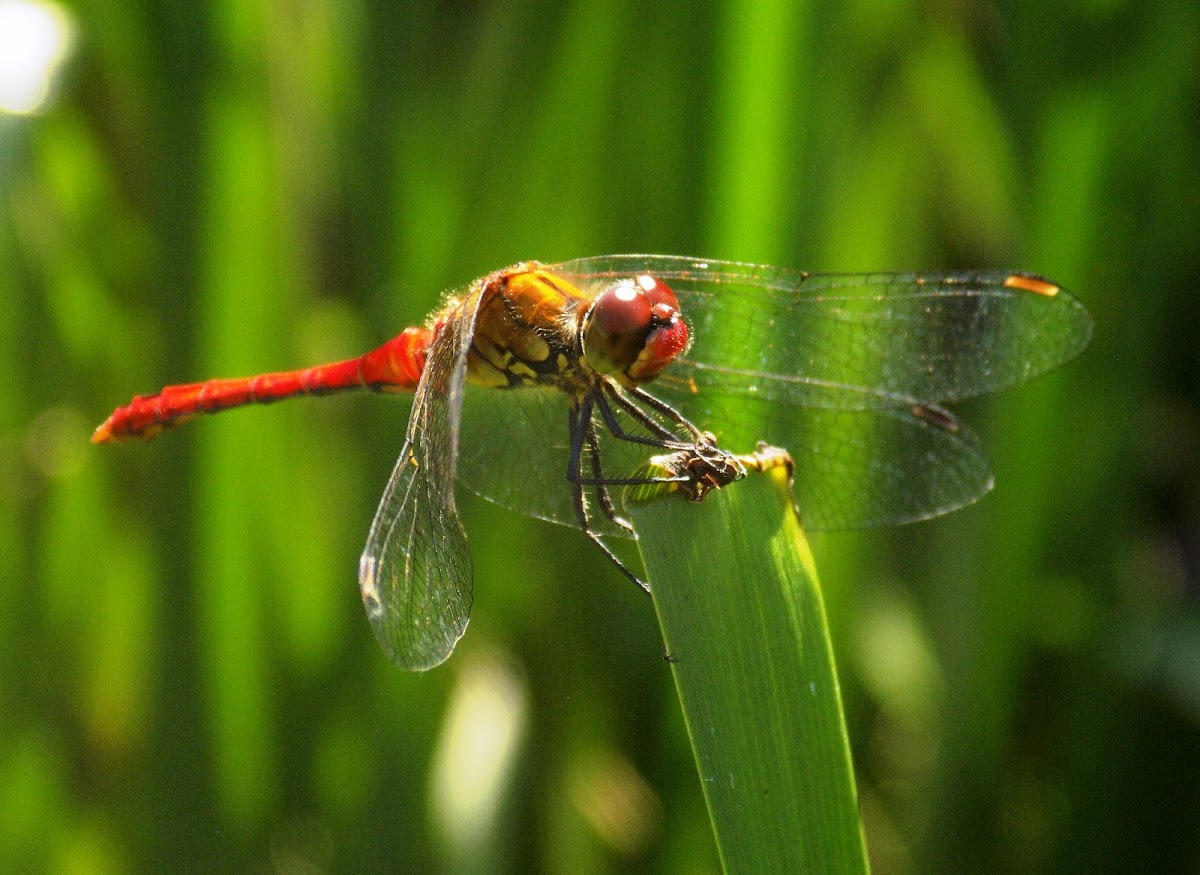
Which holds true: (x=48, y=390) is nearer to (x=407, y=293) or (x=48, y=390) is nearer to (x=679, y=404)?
(x=407, y=293)

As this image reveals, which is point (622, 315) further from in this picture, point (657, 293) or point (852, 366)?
point (852, 366)

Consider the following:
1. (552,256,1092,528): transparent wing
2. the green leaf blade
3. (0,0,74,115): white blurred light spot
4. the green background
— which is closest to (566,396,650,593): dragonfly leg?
(552,256,1092,528): transparent wing

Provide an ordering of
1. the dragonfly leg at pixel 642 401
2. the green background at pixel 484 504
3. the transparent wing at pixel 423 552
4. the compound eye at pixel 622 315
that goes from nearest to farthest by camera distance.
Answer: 1. the transparent wing at pixel 423 552
2. the compound eye at pixel 622 315
3. the dragonfly leg at pixel 642 401
4. the green background at pixel 484 504

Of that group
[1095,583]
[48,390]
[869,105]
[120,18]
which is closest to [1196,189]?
[869,105]

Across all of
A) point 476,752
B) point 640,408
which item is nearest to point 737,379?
point 640,408

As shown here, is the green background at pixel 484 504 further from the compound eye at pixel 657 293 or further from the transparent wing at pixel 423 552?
the transparent wing at pixel 423 552

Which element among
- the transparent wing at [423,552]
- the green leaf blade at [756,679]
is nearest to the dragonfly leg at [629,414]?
the transparent wing at [423,552]
